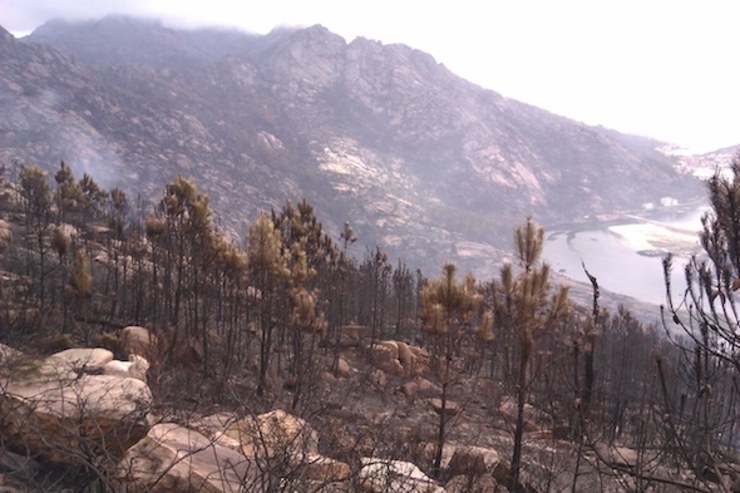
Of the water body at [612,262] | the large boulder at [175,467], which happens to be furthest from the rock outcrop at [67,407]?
the water body at [612,262]

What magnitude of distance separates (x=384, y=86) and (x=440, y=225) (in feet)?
256

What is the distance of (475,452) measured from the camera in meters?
11.4

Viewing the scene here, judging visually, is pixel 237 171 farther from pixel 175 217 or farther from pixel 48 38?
pixel 48 38

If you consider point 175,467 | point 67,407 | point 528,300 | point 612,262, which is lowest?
point 612,262

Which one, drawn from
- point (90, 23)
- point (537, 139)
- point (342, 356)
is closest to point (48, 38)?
point (90, 23)

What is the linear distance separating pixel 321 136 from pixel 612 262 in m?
86.1

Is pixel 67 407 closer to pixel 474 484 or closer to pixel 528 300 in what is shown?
pixel 474 484

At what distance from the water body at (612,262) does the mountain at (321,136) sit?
13897 mm

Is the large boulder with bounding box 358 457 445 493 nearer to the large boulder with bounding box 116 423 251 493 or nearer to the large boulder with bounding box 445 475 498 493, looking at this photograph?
the large boulder with bounding box 116 423 251 493

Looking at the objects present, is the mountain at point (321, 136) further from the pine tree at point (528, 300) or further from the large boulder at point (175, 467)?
the large boulder at point (175, 467)

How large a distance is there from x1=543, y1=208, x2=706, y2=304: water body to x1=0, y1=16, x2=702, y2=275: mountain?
13897 mm

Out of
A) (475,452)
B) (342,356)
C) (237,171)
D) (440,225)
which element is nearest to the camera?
(475,452)

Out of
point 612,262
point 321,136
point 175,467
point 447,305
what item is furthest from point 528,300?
point 321,136

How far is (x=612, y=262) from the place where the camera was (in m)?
111
